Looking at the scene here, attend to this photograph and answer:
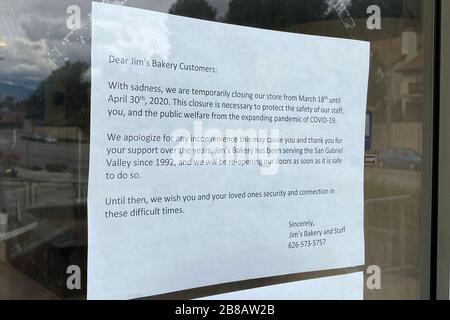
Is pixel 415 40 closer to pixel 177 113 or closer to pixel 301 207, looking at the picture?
pixel 301 207

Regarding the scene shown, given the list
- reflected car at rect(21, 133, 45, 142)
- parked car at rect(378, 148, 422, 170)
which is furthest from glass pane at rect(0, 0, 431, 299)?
parked car at rect(378, 148, 422, 170)

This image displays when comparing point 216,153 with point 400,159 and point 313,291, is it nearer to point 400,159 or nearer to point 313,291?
point 313,291

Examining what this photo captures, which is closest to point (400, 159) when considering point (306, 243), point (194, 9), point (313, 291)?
point (306, 243)

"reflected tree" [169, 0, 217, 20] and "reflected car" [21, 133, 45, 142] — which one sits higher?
"reflected tree" [169, 0, 217, 20]

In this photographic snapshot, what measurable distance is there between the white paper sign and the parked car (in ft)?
1.62

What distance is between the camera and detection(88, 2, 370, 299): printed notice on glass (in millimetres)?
1668

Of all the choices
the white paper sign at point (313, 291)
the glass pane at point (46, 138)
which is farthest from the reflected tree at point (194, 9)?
the white paper sign at point (313, 291)

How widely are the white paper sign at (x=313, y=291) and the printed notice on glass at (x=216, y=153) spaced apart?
2.3 inches

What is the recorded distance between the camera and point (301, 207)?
2.00 meters

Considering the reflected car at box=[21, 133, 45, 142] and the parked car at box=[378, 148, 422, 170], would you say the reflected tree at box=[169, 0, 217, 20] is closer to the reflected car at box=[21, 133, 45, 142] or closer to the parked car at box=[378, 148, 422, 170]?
the reflected car at box=[21, 133, 45, 142]

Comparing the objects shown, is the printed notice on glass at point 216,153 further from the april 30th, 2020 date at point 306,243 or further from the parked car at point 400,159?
the parked car at point 400,159

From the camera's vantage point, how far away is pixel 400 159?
2219 millimetres

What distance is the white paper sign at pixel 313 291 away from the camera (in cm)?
192
